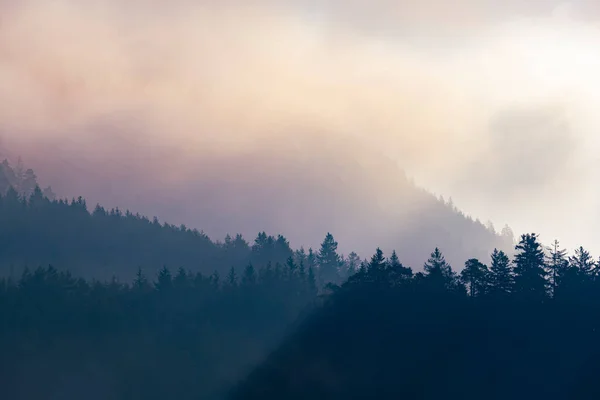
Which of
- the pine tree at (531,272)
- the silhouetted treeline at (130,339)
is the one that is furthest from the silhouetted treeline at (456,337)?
the silhouetted treeline at (130,339)

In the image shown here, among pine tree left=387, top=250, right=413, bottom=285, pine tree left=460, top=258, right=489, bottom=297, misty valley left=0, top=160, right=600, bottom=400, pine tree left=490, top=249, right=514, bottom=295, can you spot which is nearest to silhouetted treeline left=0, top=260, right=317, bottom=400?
misty valley left=0, top=160, right=600, bottom=400

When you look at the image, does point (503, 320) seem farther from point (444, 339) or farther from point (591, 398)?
point (591, 398)

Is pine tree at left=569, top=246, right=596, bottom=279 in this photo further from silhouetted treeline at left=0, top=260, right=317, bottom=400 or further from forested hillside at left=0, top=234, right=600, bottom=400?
silhouetted treeline at left=0, top=260, right=317, bottom=400

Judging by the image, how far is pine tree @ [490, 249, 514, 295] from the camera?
143 metres

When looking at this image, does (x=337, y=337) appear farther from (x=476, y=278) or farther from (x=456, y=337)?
(x=476, y=278)

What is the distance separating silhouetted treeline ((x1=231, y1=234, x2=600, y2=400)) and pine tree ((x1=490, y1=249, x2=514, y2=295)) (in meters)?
0.21

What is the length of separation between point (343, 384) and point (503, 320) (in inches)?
1351

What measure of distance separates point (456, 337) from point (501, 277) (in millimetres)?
15720

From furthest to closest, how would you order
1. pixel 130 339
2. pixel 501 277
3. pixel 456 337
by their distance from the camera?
pixel 130 339, pixel 501 277, pixel 456 337

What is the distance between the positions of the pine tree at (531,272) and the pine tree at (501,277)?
163 cm

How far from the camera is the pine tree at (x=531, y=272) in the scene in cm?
13925

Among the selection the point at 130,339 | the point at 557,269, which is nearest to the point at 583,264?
the point at 557,269

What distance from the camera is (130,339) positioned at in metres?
190

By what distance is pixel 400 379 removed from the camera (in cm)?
13675
